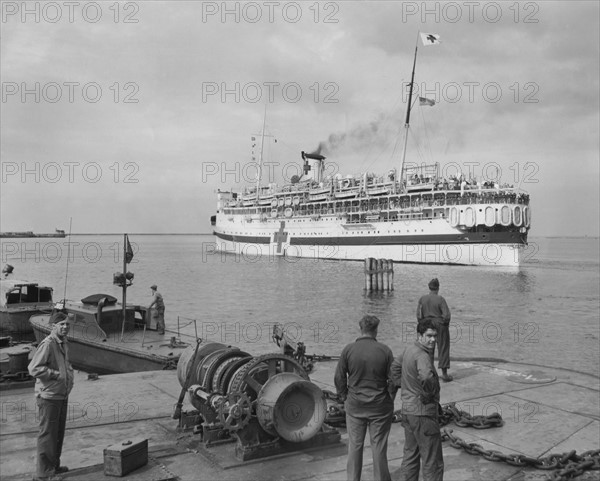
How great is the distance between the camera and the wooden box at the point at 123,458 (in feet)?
16.4

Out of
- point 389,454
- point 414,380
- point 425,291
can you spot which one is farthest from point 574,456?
point 425,291

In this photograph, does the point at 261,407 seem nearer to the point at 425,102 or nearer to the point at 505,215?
the point at 505,215

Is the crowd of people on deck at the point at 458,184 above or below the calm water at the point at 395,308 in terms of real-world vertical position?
above

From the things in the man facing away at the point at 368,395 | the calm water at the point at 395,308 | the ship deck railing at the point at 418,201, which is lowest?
the calm water at the point at 395,308

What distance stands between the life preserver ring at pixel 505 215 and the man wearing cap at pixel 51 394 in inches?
2449

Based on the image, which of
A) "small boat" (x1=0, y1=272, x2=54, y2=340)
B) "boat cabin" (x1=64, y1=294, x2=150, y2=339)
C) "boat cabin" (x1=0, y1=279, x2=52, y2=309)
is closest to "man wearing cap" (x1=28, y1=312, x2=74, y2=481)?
"boat cabin" (x1=64, y1=294, x2=150, y2=339)

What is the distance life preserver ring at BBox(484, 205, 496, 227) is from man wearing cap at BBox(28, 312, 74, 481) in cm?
6150

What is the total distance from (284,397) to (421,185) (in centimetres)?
6596

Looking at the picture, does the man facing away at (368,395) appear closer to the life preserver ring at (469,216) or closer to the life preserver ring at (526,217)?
the life preserver ring at (469,216)

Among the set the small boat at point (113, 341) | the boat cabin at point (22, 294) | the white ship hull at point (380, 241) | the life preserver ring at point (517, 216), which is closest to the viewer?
the small boat at point (113, 341)

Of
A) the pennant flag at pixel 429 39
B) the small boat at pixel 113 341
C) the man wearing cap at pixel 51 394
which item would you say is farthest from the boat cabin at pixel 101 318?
the pennant flag at pixel 429 39

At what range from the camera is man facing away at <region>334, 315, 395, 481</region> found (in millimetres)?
4539

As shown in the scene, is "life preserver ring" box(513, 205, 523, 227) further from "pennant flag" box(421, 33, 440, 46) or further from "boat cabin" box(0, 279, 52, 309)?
"boat cabin" box(0, 279, 52, 309)

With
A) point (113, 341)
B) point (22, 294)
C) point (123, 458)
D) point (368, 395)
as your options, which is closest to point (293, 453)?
point (368, 395)
